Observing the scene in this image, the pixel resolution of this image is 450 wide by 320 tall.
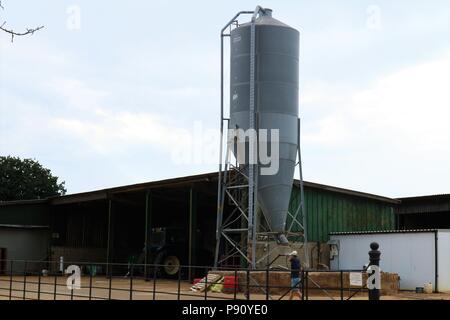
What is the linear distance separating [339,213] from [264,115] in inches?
390

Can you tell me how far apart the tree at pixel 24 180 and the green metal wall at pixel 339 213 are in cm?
3711

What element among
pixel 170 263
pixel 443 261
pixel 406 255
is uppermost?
pixel 406 255

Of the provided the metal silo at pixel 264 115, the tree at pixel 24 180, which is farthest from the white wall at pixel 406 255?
the tree at pixel 24 180

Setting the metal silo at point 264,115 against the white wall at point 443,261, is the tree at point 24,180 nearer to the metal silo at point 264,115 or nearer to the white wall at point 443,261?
the metal silo at point 264,115

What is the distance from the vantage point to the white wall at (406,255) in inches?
1090

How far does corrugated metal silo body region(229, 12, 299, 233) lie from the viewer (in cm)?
2680

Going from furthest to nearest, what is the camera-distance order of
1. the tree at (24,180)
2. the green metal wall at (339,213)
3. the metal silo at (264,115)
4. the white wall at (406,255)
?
the tree at (24,180), the green metal wall at (339,213), the white wall at (406,255), the metal silo at (264,115)

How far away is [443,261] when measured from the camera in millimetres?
27422

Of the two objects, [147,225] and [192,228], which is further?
[147,225]

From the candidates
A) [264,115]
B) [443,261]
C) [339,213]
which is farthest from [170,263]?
[443,261]

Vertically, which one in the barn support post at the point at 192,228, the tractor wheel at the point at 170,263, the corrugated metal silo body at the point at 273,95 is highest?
the corrugated metal silo body at the point at 273,95

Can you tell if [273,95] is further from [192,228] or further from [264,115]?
[192,228]

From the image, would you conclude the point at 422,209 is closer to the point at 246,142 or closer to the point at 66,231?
the point at 246,142
